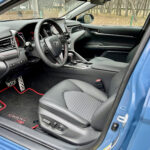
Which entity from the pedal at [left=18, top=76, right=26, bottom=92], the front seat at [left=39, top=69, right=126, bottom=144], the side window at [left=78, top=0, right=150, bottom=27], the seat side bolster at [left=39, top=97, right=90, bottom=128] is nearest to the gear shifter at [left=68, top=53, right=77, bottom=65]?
the front seat at [left=39, top=69, right=126, bottom=144]

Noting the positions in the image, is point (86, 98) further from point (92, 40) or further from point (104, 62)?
point (92, 40)

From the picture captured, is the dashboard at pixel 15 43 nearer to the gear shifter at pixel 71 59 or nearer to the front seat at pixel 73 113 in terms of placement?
the gear shifter at pixel 71 59

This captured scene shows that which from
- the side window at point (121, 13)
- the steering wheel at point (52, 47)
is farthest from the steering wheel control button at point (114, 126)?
the side window at point (121, 13)

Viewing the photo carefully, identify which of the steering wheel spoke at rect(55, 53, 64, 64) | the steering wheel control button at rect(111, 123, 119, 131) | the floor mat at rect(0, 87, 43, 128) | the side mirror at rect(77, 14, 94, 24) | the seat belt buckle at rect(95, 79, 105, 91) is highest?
the side mirror at rect(77, 14, 94, 24)

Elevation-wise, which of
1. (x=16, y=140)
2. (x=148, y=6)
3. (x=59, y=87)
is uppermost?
(x=148, y=6)

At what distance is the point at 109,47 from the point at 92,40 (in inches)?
15.2

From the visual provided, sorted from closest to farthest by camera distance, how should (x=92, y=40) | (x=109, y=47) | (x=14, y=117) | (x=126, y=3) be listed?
(x=14, y=117)
(x=109, y=47)
(x=92, y=40)
(x=126, y=3)

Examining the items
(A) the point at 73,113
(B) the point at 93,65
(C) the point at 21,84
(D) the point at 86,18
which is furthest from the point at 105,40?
(A) the point at 73,113

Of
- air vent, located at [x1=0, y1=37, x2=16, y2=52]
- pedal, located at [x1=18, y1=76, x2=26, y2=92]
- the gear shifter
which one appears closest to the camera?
air vent, located at [x1=0, y1=37, x2=16, y2=52]

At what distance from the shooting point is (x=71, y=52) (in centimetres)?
202

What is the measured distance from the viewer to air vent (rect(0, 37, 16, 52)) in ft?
4.61

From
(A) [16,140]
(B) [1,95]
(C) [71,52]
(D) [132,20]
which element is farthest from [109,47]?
(A) [16,140]

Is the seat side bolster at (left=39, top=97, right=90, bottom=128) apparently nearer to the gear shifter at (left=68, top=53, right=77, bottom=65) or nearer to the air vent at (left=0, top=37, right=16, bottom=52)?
A: the air vent at (left=0, top=37, right=16, bottom=52)

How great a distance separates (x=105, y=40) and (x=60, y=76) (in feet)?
3.96
